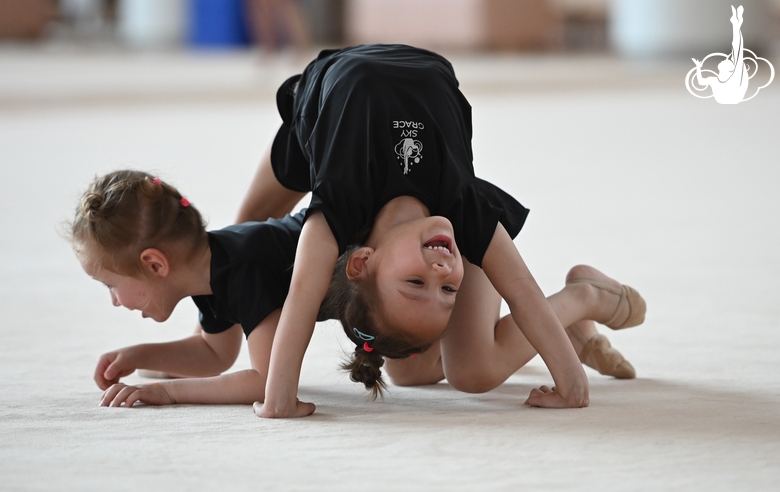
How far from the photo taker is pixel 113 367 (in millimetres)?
1839

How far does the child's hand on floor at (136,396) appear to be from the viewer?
5.49 ft

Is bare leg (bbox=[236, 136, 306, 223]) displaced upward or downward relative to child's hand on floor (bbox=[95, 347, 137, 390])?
upward

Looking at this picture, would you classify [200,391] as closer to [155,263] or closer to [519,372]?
[155,263]

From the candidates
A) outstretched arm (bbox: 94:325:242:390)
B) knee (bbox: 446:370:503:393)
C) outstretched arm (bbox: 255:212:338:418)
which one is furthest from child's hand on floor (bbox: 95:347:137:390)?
knee (bbox: 446:370:503:393)

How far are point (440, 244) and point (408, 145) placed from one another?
251 mm

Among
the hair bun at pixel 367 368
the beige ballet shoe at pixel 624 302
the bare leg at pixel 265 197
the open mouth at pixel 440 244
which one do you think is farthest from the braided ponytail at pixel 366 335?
the bare leg at pixel 265 197

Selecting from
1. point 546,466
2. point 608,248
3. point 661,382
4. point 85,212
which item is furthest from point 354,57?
point 608,248

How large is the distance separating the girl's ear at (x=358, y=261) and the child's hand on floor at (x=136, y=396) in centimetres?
37

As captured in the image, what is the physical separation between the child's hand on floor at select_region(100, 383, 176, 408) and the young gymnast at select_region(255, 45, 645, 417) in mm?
185

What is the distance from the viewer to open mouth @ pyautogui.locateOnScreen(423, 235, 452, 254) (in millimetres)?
1638

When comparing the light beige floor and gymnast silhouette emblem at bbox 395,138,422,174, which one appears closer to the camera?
the light beige floor

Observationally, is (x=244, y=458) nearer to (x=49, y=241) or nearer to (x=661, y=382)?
(x=661, y=382)

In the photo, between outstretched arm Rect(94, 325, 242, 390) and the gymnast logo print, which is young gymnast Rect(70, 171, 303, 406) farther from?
the gymnast logo print

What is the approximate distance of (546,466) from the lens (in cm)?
129
